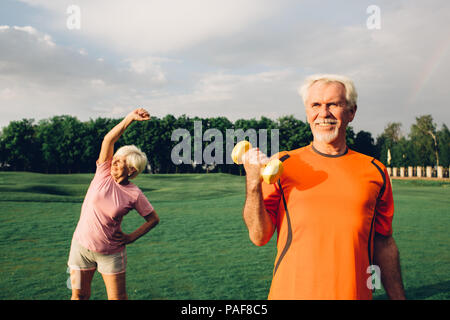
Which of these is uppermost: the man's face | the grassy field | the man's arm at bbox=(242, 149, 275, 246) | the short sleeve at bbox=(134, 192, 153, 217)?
the man's face

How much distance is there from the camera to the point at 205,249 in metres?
11.0

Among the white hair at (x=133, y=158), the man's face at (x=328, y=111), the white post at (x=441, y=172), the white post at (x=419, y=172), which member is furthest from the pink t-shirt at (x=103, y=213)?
the white post at (x=419, y=172)

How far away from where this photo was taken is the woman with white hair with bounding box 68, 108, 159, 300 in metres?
4.46

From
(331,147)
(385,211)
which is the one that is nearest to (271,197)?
(331,147)

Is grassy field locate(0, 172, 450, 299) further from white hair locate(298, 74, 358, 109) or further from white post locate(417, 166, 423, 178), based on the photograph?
white post locate(417, 166, 423, 178)

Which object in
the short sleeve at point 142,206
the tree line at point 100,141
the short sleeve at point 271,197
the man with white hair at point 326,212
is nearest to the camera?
the man with white hair at point 326,212

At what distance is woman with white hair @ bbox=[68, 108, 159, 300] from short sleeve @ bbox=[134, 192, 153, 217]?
9cm

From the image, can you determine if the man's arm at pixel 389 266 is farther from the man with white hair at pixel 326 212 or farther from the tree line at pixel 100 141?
the tree line at pixel 100 141

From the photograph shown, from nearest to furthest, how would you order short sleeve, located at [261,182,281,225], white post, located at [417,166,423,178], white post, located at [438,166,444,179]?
short sleeve, located at [261,182,281,225]
white post, located at [438,166,444,179]
white post, located at [417,166,423,178]

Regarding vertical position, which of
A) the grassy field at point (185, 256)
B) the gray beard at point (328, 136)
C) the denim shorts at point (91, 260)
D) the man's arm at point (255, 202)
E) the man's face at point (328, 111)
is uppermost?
the man's face at point (328, 111)

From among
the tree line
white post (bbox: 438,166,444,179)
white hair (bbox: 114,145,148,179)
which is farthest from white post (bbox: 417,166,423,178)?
white hair (bbox: 114,145,148,179)

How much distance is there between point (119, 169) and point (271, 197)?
2387 mm

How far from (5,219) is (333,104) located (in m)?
17.2

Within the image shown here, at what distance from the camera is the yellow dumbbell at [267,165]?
241 cm
